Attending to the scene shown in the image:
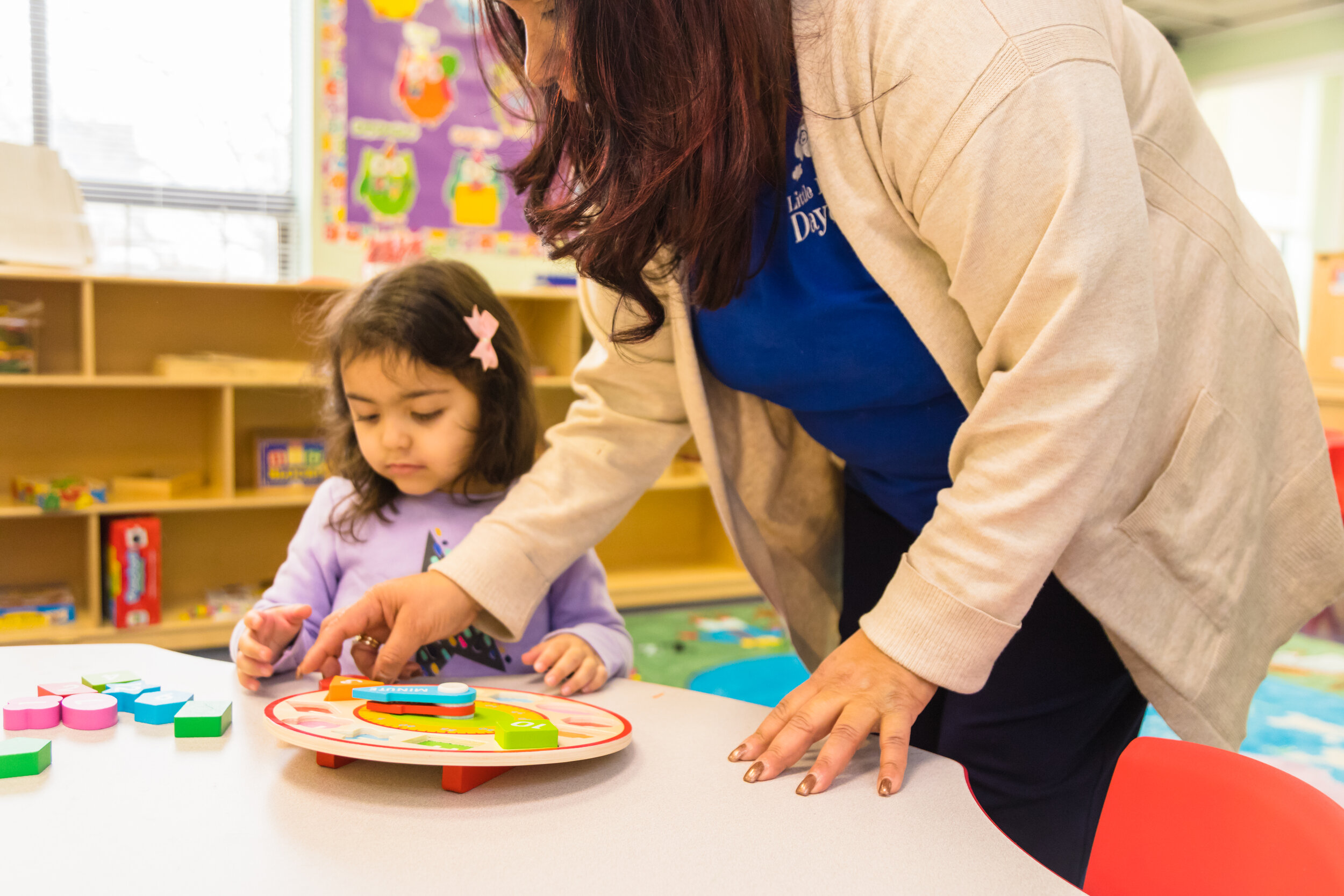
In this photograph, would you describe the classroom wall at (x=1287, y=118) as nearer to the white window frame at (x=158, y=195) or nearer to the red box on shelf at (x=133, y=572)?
the white window frame at (x=158, y=195)

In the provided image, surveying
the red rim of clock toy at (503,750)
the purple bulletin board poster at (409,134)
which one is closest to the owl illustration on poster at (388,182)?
the purple bulletin board poster at (409,134)

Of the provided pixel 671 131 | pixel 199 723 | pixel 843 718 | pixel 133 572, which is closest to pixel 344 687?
pixel 199 723

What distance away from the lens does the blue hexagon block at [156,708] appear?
2.37ft

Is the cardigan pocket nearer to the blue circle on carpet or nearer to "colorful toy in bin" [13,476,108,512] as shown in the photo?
the blue circle on carpet

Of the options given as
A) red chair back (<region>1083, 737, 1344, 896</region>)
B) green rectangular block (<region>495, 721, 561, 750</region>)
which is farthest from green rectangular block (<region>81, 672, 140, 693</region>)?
red chair back (<region>1083, 737, 1344, 896</region>)

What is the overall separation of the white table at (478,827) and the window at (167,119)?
3031 millimetres

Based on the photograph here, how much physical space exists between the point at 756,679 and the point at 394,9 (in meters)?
2.53

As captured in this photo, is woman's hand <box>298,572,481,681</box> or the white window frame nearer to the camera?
woman's hand <box>298,572,481,681</box>

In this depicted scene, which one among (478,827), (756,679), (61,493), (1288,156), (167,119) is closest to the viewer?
(478,827)

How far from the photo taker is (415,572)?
1286 millimetres

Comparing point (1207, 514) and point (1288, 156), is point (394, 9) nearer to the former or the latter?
point (1207, 514)

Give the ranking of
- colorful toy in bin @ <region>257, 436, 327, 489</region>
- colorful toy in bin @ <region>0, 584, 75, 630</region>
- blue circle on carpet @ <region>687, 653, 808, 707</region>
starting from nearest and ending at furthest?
1. blue circle on carpet @ <region>687, 653, 808, 707</region>
2. colorful toy in bin @ <region>0, 584, 75, 630</region>
3. colorful toy in bin @ <region>257, 436, 327, 489</region>

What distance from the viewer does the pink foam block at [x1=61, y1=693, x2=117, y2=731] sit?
A: 2.32ft

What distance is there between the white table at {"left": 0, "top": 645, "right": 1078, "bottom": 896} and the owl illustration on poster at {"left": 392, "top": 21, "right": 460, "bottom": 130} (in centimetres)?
313
